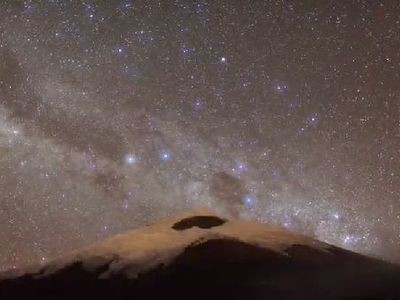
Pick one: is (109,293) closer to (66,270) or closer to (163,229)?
(66,270)

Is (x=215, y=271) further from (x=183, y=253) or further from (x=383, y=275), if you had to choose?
(x=383, y=275)

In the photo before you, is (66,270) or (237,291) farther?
(66,270)

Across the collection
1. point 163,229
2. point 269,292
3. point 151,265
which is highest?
point 163,229

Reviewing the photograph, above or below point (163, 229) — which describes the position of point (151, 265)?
below

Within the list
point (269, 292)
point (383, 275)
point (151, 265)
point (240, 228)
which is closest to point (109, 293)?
point (151, 265)

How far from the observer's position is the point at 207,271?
26.2 ft

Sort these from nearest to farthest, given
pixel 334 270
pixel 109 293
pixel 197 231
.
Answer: pixel 109 293
pixel 334 270
pixel 197 231

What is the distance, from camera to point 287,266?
27.5ft

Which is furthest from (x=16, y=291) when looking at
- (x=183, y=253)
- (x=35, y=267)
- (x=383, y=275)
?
(x=383, y=275)

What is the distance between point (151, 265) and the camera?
7.98 metres

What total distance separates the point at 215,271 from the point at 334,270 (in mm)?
1884

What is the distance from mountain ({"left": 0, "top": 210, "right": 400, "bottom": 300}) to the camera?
7.64 metres

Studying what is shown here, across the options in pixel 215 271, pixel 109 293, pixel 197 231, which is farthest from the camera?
pixel 197 231

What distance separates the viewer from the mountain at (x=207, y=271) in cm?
764
